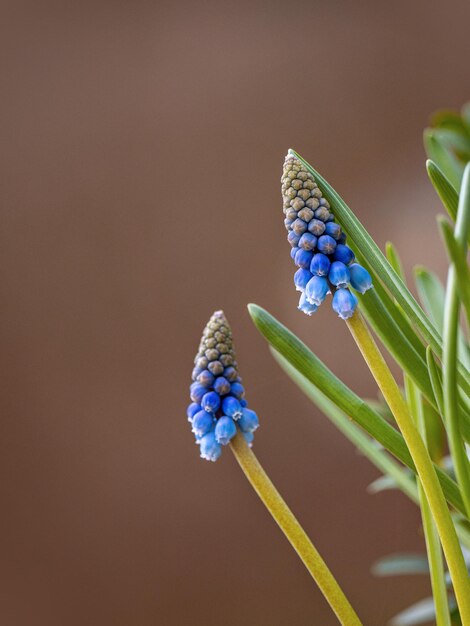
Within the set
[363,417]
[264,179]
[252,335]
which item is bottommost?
[363,417]

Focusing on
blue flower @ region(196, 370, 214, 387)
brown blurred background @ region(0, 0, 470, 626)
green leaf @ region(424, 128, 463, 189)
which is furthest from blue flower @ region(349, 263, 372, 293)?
brown blurred background @ region(0, 0, 470, 626)

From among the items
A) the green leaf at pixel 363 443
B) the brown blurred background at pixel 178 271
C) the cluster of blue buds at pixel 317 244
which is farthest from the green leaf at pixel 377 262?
the brown blurred background at pixel 178 271

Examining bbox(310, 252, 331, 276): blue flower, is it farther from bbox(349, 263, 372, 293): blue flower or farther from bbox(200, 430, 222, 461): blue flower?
bbox(200, 430, 222, 461): blue flower

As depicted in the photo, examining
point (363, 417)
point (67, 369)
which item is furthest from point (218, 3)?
point (363, 417)

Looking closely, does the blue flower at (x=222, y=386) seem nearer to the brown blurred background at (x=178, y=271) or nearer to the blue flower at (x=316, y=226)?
the blue flower at (x=316, y=226)

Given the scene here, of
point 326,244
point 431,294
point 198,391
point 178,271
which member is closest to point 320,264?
point 326,244

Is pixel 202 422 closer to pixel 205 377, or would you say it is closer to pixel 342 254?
pixel 205 377

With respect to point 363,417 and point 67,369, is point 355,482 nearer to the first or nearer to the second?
point 67,369
